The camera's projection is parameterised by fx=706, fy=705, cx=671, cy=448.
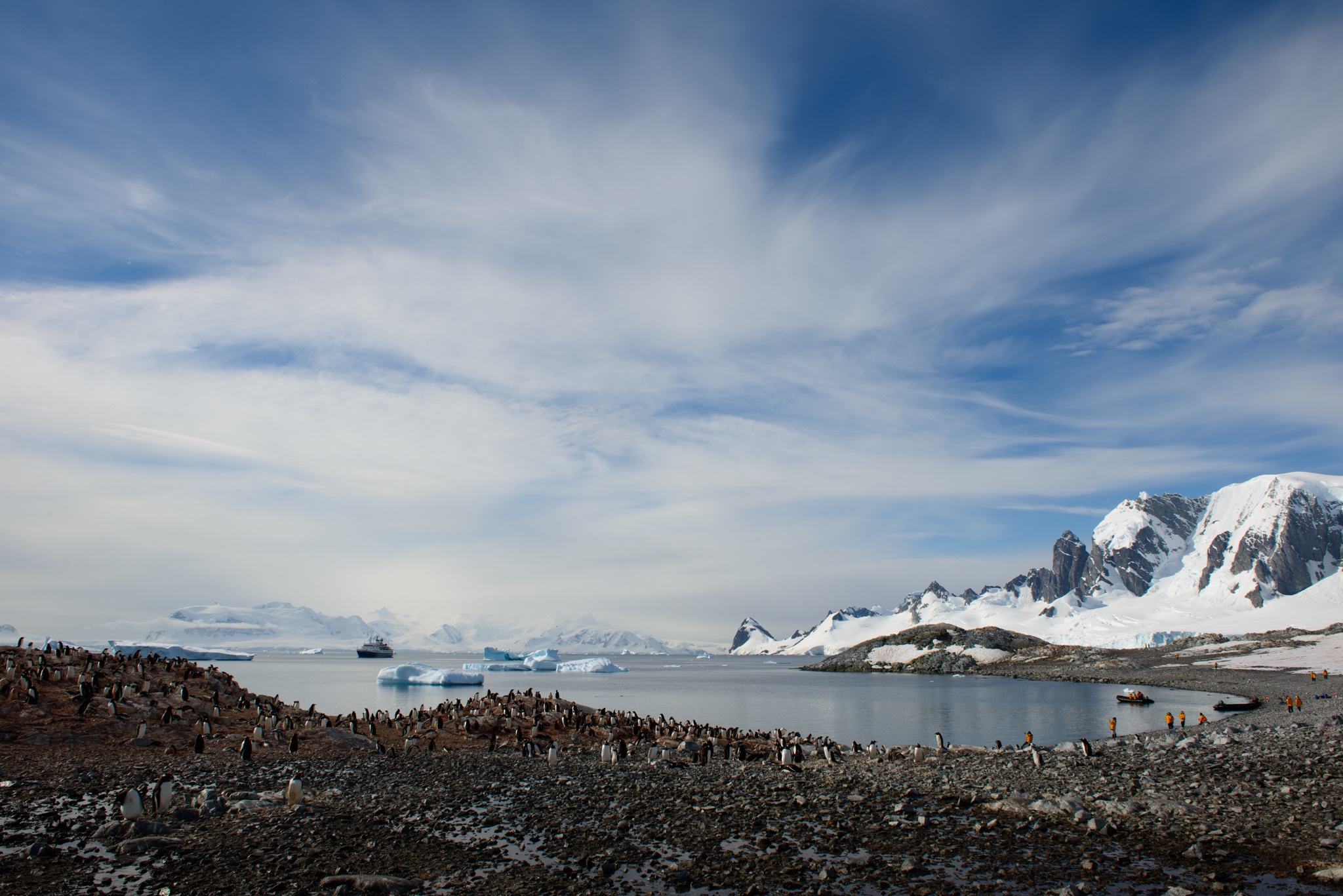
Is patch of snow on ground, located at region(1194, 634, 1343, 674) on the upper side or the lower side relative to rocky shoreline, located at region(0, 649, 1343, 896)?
lower

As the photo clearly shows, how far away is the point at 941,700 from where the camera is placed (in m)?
65.9

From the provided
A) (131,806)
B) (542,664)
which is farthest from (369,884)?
(542,664)

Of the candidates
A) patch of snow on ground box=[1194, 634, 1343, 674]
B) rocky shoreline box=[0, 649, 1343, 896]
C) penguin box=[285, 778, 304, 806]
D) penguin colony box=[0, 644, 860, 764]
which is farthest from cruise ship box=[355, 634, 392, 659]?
penguin box=[285, 778, 304, 806]

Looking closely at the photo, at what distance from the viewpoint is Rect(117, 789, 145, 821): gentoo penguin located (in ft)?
40.0

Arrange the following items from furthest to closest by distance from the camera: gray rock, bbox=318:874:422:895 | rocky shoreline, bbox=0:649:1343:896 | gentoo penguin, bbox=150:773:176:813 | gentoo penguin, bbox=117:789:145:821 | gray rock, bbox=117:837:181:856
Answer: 1. gentoo penguin, bbox=150:773:176:813
2. gentoo penguin, bbox=117:789:145:821
3. gray rock, bbox=117:837:181:856
4. rocky shoreline, bbox=0:649:1343:896
5. gray rock, bbox=318:874:422:895

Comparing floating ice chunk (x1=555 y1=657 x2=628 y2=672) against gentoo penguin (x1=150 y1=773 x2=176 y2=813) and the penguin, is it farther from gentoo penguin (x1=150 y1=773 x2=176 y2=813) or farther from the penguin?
gentoo penguin (x1=150 y1=773 x2=176 y2=813)

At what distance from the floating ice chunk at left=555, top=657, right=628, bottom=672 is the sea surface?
31.5 meters

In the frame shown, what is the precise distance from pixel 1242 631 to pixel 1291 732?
16645cm

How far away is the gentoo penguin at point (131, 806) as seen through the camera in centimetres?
1219

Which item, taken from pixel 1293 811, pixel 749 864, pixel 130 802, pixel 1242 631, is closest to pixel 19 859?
pixel 130 802

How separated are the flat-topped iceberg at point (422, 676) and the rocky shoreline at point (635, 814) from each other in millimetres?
53607

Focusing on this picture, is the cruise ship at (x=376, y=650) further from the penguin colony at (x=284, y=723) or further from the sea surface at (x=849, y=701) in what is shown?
the penguin colony at (x=284, y=723)

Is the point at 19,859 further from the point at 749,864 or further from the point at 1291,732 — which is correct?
the point at 1291,732

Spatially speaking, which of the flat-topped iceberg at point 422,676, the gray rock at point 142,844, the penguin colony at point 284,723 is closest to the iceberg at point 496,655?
the flat-topped iceberg at point 422,676
